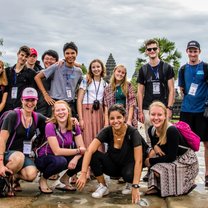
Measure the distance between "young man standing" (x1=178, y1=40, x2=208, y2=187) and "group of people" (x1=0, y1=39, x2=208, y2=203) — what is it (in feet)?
0.04

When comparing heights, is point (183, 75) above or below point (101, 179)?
above

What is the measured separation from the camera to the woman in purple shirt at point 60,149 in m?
4.37

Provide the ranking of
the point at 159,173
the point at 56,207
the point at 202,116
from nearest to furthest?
the point at 56,207, the point at 159,173, the point at 202,116

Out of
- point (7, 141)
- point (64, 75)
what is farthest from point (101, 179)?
point (64, 75)

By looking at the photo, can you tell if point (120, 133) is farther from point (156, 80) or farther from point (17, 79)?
point (17, 79)

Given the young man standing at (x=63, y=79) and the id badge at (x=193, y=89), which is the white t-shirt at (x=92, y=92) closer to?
the young man standing at (x=63, y=79)

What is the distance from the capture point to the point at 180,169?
4301mm

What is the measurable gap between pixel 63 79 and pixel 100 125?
883mm

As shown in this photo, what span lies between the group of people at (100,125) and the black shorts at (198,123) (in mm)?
14

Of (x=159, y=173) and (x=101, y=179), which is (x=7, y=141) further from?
(x=159, y=173)

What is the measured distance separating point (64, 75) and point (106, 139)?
1.42m

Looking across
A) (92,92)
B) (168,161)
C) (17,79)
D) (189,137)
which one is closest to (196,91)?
(189,137)

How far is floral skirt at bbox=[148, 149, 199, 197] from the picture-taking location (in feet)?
14.0

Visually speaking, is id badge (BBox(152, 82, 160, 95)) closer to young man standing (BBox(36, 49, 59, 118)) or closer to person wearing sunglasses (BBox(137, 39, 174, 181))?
person wearing sunglasses (BBox(137, 39, 174, 181))
